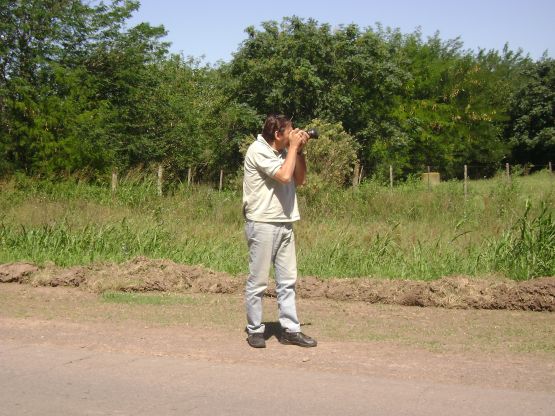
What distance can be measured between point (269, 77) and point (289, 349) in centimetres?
2875

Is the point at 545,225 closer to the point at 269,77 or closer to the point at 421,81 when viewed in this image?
the point at 269,77

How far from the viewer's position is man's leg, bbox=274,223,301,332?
6.38m

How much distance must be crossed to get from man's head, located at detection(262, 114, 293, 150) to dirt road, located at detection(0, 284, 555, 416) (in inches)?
69.8

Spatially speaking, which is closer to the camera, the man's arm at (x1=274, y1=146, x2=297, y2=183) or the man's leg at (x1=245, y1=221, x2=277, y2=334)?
the man's arm at (x1=274, y1=146, x2=297, y2=183)

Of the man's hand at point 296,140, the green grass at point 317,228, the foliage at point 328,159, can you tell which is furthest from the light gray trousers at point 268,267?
the foliage at point 328,159

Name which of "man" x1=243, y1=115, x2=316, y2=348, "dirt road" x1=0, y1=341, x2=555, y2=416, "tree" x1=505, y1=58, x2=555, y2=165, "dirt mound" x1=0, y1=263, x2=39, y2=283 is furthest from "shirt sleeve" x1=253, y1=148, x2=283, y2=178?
"tree" x1=505, y1=58, x2=555, y2=165

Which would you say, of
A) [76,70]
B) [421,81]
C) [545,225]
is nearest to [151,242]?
[545,225]

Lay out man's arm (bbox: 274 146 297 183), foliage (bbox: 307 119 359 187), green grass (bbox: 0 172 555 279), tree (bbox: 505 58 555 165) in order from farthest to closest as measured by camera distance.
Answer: tree (bbox: 505 58 555 165) < foliage (bbox: 307 119 359 187) < green grass (bbox: 0 172 555 279) < man's arm (bbox: 274 146 297 183)

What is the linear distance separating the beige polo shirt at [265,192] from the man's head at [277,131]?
8 centimetres

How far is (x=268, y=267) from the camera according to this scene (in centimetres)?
635

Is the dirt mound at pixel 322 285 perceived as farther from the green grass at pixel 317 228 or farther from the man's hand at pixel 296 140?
the man's hand at pixel 296 140

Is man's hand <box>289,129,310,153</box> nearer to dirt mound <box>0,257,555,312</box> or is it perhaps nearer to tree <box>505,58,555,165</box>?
dirt mound <box>0,257,555,312</box>

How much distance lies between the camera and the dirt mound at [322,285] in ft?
25.9

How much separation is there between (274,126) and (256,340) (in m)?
1.86
